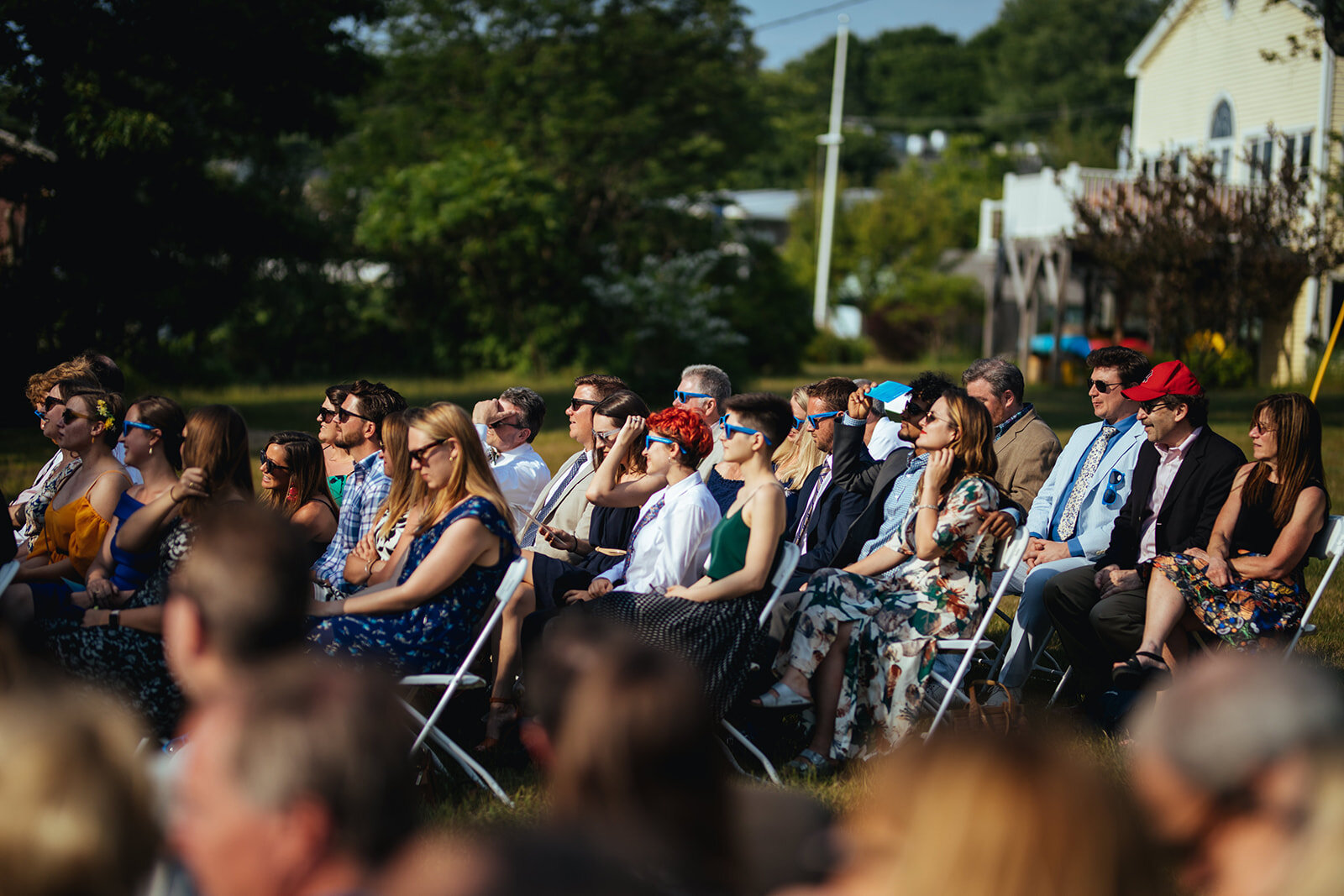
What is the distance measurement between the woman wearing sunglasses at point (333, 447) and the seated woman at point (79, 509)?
1110 millimetres

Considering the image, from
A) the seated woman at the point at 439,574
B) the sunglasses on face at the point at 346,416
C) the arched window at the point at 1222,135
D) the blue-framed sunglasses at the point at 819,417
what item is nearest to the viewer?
the seated woman at the point at 439,574

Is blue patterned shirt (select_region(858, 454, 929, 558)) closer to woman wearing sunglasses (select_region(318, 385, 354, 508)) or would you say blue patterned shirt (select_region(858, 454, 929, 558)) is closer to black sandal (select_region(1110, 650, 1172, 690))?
black sandal (select_region(1110, 650, 1172, 690))

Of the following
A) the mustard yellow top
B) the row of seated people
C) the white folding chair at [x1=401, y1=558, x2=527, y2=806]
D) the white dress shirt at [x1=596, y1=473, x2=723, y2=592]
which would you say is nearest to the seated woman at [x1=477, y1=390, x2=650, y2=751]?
the row of seated people

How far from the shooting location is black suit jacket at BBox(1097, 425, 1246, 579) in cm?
500

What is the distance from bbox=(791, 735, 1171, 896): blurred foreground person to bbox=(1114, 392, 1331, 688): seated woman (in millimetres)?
3323

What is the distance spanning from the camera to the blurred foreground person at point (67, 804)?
5.13 feet

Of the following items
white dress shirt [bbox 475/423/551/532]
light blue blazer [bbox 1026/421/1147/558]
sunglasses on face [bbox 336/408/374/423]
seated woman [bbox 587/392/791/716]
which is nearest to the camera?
seated woman [bbox 587/392/791/716]

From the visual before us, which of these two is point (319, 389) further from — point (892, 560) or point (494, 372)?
point (892, 560)

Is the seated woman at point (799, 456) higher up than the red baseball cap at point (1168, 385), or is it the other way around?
the red baseball cap at point (1168, 385)

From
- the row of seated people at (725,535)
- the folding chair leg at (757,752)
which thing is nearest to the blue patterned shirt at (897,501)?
the row of seated people at (725,535)

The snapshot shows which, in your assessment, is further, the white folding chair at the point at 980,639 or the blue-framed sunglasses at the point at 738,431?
the blue-framed sunglasses at the point at 738,431

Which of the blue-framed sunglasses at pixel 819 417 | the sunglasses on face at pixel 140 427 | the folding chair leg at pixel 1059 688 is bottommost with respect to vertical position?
the folding chair leg at pixel 1059 688

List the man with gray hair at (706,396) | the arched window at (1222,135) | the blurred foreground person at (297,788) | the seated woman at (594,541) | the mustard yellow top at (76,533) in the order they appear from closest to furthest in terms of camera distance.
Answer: the blurred foreground person at (297,788)
the mustard yellow top at (76,533)
the seated woman at (594,541)
the man with gray hair at (706,396)
the arched window at (1222,135)

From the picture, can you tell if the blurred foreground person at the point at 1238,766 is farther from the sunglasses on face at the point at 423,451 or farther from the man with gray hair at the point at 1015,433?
the man with gray hair at the point at 1015,433
